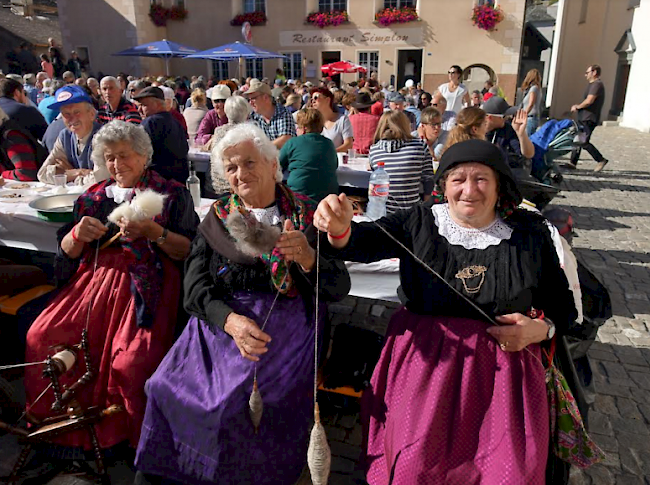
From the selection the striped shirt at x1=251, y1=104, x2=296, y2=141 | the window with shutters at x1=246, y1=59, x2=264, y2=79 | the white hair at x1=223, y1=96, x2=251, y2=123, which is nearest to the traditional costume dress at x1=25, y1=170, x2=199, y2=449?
the white hair at x1=223, y1=96, x2=251, y2=123

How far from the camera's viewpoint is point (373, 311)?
431 centimetres

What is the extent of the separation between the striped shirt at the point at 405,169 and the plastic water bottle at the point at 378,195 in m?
0.09

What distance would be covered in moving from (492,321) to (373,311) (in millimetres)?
2384

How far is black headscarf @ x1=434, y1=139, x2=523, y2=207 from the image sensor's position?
200 centimetres

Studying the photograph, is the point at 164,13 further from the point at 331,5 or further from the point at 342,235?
the point at 342,235

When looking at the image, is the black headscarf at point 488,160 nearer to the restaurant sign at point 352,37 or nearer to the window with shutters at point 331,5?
the restaurant sign at point 352,37

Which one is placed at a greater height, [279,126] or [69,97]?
[69,97]

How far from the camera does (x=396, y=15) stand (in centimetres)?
2100

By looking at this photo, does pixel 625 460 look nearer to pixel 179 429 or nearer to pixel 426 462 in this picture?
pixel 426 462

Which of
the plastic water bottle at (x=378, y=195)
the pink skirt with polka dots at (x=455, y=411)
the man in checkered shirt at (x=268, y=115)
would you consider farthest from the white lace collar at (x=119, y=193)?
the man in checkered shirt at (x=268, y=115)

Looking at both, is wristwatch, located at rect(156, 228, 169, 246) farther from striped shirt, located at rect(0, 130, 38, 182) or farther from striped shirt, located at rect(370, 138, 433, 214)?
striped shirt, located at rect(0, 130, 38, 182)

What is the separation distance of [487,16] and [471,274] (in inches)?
824

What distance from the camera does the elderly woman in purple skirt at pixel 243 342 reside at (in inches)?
80.3

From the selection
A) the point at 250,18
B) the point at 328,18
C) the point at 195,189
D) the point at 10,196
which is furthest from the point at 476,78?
the point at 10,196
